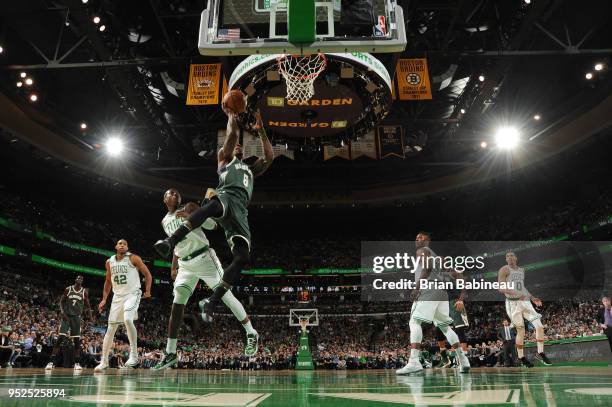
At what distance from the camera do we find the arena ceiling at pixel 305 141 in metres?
14.9

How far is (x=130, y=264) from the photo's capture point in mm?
8117

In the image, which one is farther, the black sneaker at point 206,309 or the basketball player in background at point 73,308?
the basketball player in background at point 73,308

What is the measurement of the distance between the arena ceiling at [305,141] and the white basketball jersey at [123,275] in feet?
27.8

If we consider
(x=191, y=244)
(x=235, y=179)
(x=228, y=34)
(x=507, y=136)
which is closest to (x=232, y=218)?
(x=235, y=179)

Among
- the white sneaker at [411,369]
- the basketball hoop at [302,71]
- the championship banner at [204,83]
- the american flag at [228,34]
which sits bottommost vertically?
the white sneaker at [411,369]

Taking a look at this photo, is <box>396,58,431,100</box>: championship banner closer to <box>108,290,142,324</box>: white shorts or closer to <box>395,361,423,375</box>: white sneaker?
<box>395,361,423,375</box>: white sneaker

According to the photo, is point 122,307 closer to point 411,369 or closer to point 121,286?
point 121,286

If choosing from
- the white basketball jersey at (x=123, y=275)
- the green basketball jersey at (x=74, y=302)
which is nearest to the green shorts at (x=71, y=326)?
the green basketball jersey at (x=74, y=302)

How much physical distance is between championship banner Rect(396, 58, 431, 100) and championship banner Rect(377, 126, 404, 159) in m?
3.96

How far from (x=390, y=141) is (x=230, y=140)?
1375 cm

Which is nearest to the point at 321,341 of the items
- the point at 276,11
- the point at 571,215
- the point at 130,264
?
the point at 571,215

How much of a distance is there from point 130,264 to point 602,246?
78.8 feet

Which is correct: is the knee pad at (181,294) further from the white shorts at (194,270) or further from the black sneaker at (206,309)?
the black sneaker at (206,309)

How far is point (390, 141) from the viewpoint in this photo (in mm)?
18109
